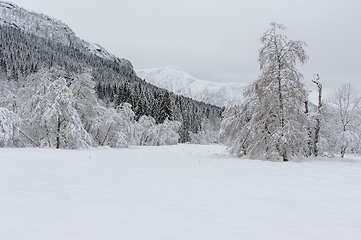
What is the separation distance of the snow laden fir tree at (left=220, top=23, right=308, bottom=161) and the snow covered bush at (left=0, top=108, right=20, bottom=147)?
13.0 metres

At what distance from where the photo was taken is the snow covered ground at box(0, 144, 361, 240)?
2.44 m

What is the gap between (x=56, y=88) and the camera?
11.7m

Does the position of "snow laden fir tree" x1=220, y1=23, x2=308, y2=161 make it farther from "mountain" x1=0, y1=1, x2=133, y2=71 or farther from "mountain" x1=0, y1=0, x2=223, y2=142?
"mountain" x1=0, y1=1, x2=133, y2=71

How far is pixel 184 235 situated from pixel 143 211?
0.99 m

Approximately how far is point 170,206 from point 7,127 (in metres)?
11.2

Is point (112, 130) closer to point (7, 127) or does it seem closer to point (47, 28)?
point (7, 127)

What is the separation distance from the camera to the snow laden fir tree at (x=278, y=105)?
9.44 meters

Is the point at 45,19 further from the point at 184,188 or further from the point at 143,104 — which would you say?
the point at 184,188

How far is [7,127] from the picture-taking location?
9.69 meters

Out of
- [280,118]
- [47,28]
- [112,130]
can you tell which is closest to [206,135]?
[112,130]

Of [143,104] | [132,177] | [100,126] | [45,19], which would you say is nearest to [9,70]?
[143,104]

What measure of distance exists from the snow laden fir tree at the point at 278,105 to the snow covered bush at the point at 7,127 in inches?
513

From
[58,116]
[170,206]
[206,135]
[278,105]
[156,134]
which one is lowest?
[206,135]

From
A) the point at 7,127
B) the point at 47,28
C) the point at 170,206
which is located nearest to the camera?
the point at 170,206
